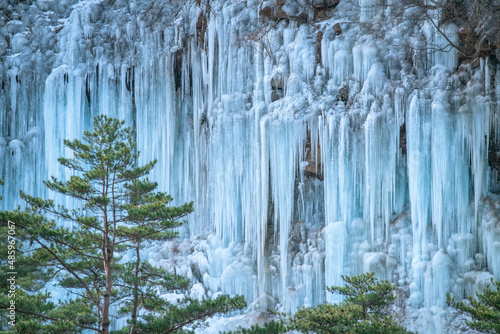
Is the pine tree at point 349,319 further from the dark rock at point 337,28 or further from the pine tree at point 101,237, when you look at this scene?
the dark rock at point 337,28

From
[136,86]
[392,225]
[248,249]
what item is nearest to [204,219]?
[248,249]

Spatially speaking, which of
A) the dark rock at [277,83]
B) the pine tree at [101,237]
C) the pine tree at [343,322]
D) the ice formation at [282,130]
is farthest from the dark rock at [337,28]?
the pine tree at [343,322]

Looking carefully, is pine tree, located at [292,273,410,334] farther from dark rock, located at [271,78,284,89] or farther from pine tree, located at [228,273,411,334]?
dark rock, located at [271,78,284,89]

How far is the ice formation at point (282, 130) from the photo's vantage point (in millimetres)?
10922

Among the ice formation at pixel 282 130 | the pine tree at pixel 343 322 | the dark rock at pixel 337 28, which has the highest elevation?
the dark rock at pixel 337 28

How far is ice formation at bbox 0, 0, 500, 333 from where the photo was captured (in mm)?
10922

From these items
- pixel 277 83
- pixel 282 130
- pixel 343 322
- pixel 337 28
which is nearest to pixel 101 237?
pixel 343 322

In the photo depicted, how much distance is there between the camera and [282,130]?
1294 cm

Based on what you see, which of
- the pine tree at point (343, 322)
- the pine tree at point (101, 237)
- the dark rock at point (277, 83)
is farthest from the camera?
the dark rock at point (277, 83)

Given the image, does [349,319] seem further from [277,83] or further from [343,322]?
[277,83]

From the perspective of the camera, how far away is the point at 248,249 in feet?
44.4

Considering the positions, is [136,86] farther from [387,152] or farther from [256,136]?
[387,152]

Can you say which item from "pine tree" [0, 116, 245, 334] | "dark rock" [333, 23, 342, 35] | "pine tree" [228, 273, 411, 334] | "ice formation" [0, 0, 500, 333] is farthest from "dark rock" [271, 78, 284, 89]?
"pine tree" [228, 273, 411, 334]

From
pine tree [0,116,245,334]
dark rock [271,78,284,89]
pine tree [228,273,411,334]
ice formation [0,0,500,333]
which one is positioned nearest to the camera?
pine tree [228,273,411,334]
